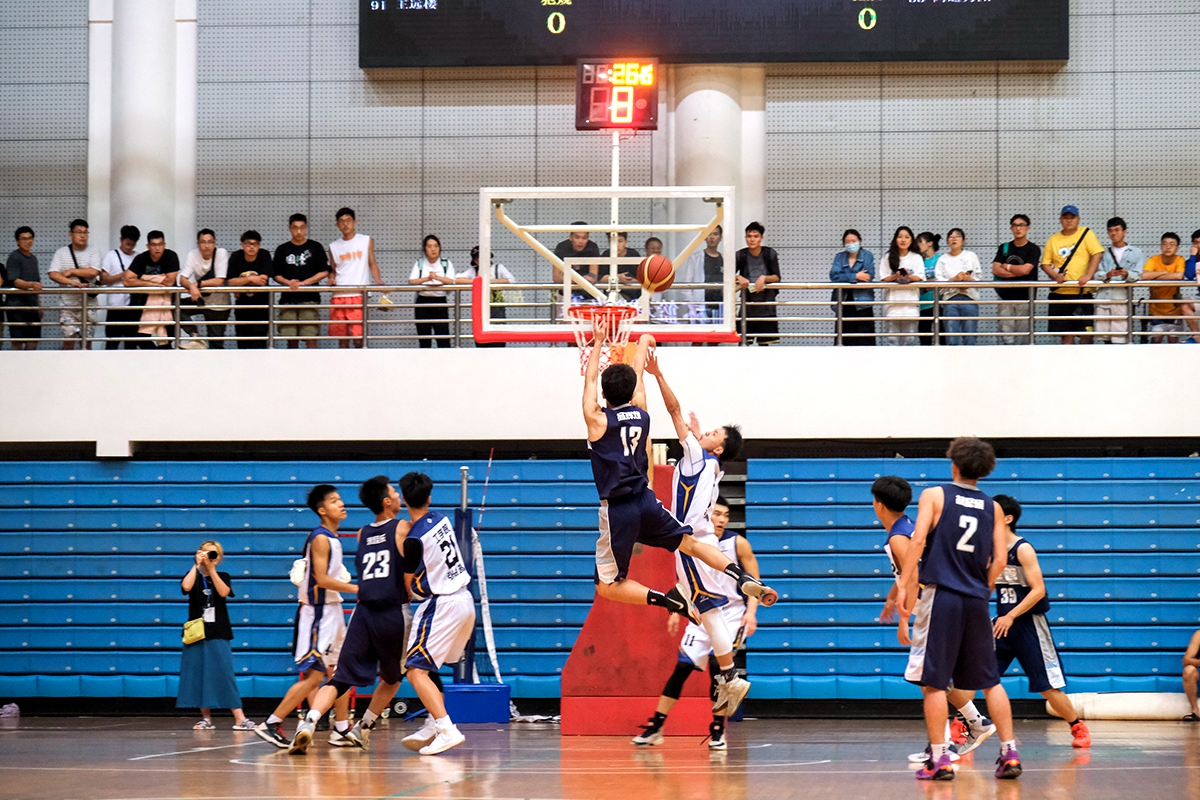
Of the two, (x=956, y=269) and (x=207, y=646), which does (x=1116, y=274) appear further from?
(x=207, y=646)

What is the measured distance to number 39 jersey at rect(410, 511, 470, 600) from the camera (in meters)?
7.68

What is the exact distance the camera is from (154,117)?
555 inches

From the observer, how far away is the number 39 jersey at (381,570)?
7648 mm

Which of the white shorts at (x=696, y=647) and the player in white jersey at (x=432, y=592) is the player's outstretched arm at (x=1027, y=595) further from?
the player in white jersey at (x=432, y=592)

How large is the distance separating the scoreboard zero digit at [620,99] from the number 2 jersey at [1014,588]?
4649 millimetres

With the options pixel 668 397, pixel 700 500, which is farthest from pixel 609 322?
pixel 700 500

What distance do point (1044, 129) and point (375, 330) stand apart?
7890 mm

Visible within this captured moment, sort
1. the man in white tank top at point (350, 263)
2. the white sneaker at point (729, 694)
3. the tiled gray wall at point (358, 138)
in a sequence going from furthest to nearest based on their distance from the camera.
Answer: the tiled gray wall at point (358, 138), the man in white tank top at point (350, 263), the white sneaker at point (729, 694)

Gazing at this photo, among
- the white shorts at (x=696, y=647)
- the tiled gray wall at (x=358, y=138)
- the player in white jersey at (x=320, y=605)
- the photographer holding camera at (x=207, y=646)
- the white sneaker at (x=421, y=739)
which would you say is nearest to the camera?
the white sneaker at (x=421, y=739)

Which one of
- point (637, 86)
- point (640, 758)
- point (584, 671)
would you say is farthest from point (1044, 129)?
point (640, 758)

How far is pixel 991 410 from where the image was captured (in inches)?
460

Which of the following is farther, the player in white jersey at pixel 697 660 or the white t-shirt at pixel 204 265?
the white t-shirt at pixel 204 265

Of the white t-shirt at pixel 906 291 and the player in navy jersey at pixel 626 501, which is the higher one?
the white t-shirt at pixel 906 291

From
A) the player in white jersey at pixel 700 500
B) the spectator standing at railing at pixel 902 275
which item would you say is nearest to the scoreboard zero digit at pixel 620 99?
the spectator standing at railing at pixel 902 275
